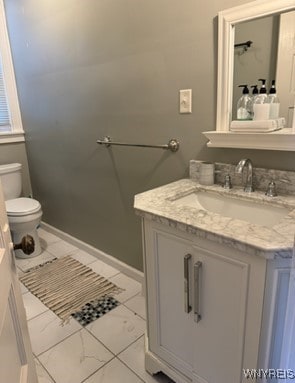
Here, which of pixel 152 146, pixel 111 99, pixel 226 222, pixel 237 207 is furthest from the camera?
pixel 111 99

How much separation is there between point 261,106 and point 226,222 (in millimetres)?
569

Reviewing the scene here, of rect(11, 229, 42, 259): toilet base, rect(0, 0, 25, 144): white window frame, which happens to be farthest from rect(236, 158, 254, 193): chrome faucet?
rect(0, 0, 25, 144): white window frame

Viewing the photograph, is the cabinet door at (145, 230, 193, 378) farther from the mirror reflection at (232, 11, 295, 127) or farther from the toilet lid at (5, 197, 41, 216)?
the toilet lid at (5, 197, 41, 216)

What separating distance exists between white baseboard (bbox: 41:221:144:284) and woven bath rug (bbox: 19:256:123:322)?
0.15m

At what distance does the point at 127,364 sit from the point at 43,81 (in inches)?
88.7

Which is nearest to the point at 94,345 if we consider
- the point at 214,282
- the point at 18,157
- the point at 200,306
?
the point at 200,306

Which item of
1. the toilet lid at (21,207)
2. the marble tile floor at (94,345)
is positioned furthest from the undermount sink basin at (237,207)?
the toilet lid at (21,207)

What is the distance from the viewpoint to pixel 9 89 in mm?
2814

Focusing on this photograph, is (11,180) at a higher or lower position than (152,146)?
lower

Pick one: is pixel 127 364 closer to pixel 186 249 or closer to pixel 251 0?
pixel 186 249

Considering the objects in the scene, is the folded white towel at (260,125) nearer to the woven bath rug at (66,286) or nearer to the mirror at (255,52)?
the mirror at (255,52)

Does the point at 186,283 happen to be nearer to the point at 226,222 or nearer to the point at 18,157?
the point at 226,222

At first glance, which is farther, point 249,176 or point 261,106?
point 249,176

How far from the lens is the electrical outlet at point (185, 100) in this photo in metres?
1.48
